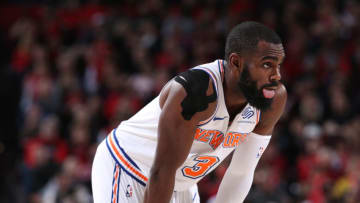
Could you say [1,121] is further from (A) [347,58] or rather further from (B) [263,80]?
(B) [263,80]

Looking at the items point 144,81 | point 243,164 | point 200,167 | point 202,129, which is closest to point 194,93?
point 202,129

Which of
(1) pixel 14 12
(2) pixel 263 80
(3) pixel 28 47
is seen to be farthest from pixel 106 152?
(1) pixel 14 12

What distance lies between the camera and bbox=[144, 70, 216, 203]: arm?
284 centimetres

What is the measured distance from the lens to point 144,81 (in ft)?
29.2

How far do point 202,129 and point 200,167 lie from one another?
14.3 inches

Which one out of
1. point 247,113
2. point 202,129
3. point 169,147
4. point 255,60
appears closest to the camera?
point 169,147

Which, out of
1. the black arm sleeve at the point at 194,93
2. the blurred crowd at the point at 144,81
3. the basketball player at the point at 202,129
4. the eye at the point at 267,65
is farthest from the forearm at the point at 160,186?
the blurred crowd at the point at 144,81

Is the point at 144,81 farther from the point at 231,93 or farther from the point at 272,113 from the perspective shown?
the point at 231,93

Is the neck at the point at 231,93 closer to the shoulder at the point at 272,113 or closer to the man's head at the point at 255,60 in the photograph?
the man's head at the point at 255,60

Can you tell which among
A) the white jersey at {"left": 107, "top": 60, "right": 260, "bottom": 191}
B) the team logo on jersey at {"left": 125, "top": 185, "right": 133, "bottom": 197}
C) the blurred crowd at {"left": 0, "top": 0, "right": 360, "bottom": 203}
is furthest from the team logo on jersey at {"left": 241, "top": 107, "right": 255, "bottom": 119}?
the blurred crowd at {"left": 0, "top": 0, "right": 360, "bottom": 203}

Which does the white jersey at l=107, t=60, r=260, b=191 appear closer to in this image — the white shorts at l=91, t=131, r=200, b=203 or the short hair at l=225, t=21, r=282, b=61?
the white shorts at l=91, t=131, r=200, b=203

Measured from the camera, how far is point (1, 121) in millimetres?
9023

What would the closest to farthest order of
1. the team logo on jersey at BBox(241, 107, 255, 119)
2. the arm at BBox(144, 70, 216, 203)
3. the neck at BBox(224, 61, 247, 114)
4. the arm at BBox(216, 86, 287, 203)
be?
1. the arm at BBox(144, 70, 216, 203)
2. the neck at BBox(224, 61, 247, 114)
3. the team logo on jersey at BBox(241, 107, 255, 119)
4. the arm at BBox(216, 86, 287, 203)

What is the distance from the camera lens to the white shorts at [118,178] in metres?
3.39
